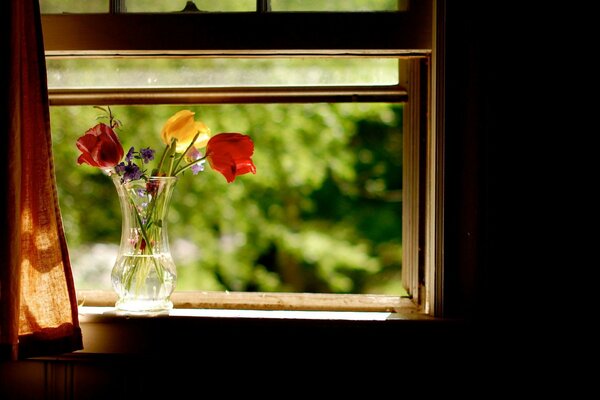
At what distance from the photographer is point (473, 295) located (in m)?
1.14

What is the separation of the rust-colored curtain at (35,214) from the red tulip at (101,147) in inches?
3.3

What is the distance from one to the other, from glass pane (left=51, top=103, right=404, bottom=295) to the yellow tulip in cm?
279

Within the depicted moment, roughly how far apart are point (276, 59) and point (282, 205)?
3.42m

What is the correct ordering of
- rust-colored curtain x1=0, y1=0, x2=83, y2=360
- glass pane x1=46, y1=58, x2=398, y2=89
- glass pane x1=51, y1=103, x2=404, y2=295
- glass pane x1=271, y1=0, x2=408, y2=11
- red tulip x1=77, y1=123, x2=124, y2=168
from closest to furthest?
rust-colored curtain x1=0, y1=0, x2=83, y2=360
red tulip x1=77, y1=123, x2=124, y2=168
glass pane x1=271, y1=0, x2=408, y2=11
glass pane x1=46, y1=58, x2=398, y2=89
glass pane x1=51, y1=103, x2=404, y2=295

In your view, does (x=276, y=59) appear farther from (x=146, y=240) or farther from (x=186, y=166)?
(x=146, y=240)

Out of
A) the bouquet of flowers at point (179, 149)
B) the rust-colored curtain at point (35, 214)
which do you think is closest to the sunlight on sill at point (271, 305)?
Result: the rust-colored curtain at point (35, 214)

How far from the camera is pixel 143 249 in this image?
1.21 m

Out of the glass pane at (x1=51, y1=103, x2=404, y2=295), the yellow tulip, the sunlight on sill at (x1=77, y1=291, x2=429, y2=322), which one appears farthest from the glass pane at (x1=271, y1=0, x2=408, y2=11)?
the glass pane at (x1=51, y1=103, x2=404, y2=295)

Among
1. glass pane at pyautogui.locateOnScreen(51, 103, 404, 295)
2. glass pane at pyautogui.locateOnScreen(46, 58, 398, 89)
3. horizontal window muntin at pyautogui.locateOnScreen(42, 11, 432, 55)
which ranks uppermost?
horizontal window muntin at pyautogui.locateOnScreen(42, 11, 432, 55)

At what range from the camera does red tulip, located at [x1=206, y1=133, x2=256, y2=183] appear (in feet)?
3.82

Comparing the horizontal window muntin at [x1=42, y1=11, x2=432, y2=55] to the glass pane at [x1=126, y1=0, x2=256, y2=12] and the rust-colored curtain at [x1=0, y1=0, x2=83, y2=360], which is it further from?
the rust-colored curtain at [x1=0, y1=0, x2=83, y2=360]

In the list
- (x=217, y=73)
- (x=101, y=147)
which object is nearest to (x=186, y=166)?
(x=101, y=147)

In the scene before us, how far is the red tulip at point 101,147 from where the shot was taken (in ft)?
3.73

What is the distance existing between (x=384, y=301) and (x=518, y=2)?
2.21ft
